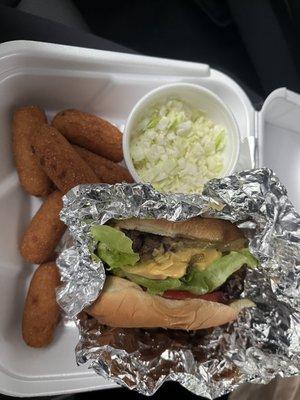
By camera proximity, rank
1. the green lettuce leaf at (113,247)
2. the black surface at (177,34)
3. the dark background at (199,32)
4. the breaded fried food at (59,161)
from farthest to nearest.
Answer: the black surface at (177,34)
the dark background at (199,32)
the breaded fried food at (59,161)
the green lettuce leaf at (113,247)

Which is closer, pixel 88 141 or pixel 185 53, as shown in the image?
pixel 88 141

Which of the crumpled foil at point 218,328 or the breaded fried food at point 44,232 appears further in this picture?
the breaded fried food at point 44,232

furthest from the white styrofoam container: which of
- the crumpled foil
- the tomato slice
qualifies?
the tomato slice

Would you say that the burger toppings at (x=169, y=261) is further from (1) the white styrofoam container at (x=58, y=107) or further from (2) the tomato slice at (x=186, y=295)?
(1) the white styrofoam container at (x=58, y=107)

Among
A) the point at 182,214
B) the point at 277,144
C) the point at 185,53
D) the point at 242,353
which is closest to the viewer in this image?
the point at 182,214

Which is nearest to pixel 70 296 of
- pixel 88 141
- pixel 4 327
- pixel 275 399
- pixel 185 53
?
pixel 4 327

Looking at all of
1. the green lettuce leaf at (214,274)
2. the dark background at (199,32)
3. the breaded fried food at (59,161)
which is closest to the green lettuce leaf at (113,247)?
the green lettuce leaf at (214,274)

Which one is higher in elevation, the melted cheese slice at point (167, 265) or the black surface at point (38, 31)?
the black surface at point (38, 31)

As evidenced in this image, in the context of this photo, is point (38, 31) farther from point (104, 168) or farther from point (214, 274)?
point (214, 274)

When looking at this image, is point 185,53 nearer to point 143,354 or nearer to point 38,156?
point 38,156
